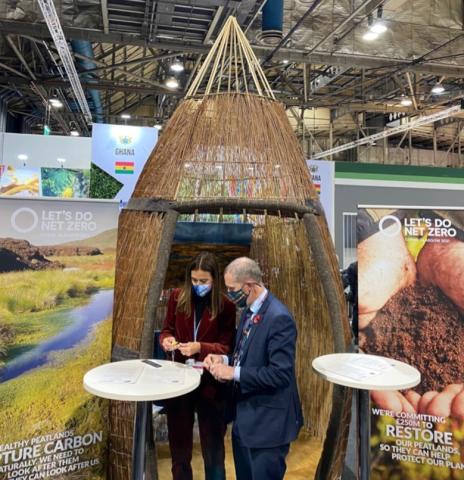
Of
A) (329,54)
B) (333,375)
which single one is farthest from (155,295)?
(329,54)

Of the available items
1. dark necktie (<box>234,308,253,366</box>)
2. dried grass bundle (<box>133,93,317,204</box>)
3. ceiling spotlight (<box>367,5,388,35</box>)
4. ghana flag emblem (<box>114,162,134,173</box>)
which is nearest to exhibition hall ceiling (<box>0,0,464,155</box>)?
ceiling spotlight (<box>367,5,388,35</box>)

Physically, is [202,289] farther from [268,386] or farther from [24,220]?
[24,220]

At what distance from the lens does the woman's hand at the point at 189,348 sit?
6.84 ft

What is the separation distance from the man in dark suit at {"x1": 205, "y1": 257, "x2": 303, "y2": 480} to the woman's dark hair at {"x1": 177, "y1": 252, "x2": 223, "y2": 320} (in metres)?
0.30

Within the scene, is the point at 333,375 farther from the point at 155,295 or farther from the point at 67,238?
the point at 67,238

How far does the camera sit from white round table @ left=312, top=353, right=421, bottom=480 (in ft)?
5.53

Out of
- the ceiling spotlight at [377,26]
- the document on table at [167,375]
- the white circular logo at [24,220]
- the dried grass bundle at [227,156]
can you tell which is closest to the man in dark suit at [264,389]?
the document on table at [167,375]

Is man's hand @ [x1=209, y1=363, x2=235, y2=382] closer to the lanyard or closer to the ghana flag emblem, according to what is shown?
the lanyard

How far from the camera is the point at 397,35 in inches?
210

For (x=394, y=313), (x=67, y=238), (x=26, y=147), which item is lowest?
(x=394, y=313)

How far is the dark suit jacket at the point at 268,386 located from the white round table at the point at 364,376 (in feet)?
0.57

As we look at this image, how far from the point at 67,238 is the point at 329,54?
4.37 meters

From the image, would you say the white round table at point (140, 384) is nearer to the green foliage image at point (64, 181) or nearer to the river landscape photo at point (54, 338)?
the river landscape photo at point (54, 338)

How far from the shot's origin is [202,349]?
2143 mm
